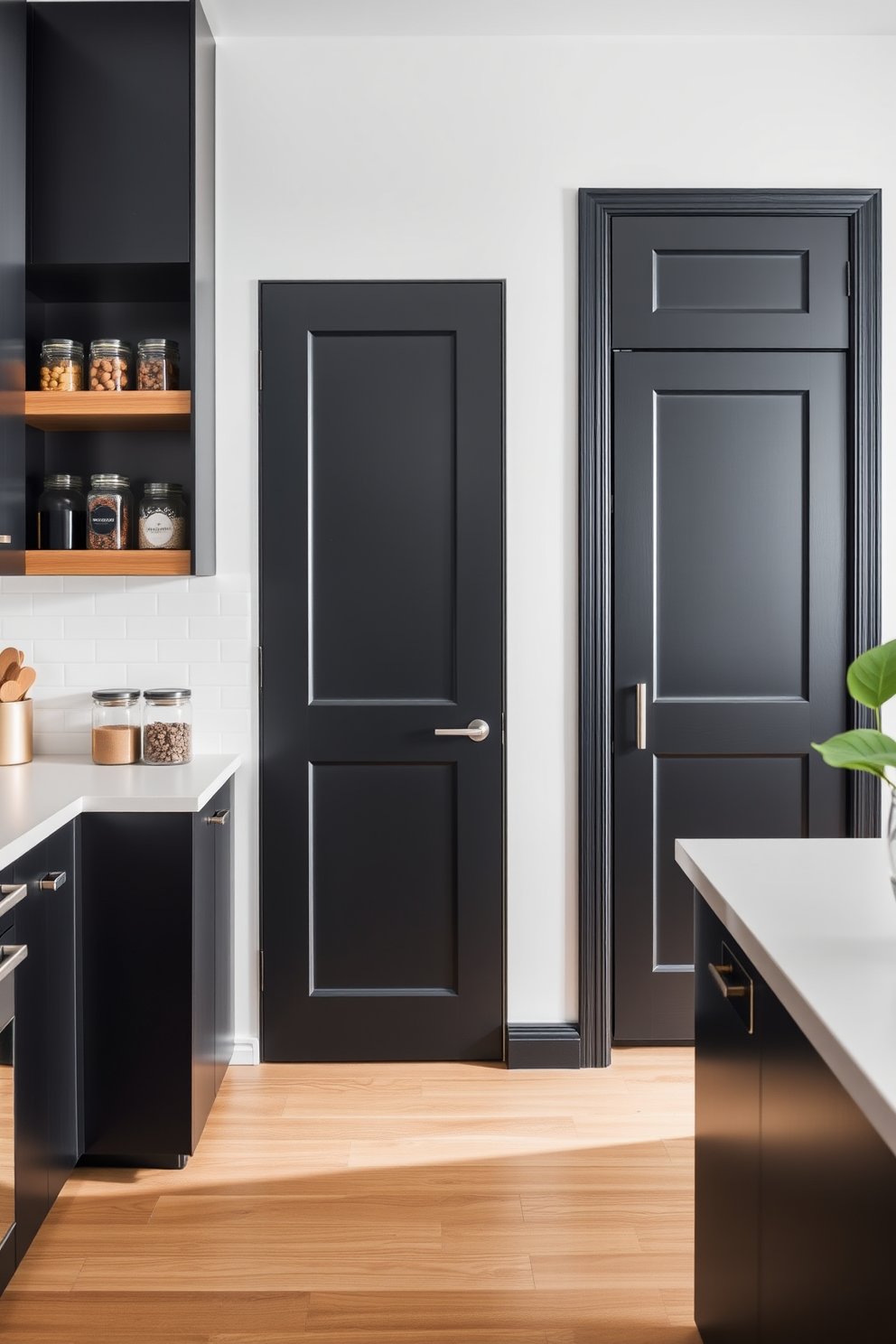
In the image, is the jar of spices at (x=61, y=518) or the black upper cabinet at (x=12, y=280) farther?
the jar of spices at (x=61, y=518)

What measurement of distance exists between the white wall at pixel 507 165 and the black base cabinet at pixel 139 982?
0.71 m

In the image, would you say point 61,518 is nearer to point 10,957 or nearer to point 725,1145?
point 10,957

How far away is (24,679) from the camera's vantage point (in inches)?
102

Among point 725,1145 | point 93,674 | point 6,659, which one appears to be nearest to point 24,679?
point 6,659

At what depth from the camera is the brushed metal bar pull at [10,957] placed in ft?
5.62

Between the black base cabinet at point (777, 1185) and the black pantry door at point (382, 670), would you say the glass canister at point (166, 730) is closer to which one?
the black pantry door at point (382, 670)

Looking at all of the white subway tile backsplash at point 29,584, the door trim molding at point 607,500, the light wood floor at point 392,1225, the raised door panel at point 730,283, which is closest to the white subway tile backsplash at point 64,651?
the white subway tile backsplash at point 29,584

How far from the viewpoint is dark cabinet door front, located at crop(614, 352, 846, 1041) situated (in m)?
2.77

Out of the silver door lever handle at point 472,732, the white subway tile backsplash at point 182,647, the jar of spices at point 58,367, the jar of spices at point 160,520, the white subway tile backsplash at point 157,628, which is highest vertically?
the jar of spices at point 58,367

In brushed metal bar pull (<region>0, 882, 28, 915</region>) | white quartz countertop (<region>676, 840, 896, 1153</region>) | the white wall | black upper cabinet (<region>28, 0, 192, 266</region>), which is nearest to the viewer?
white quartz countertop (<region>676, 840, 896, 1153</region>)

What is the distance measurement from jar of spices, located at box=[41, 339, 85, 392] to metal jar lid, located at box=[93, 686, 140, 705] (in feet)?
2.60

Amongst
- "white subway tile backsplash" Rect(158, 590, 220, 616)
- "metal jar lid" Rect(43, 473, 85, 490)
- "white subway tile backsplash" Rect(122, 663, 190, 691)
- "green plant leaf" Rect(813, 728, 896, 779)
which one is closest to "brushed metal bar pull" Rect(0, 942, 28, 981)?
"white subway tile backsplash" Rect(122, 663, 190, 691)

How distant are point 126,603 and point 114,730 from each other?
1.27ft

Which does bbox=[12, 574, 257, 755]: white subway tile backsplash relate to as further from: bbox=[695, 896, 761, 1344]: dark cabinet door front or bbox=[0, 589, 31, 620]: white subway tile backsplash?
bbox=[695, 896, 761, 1344]: dark cabinet door front
